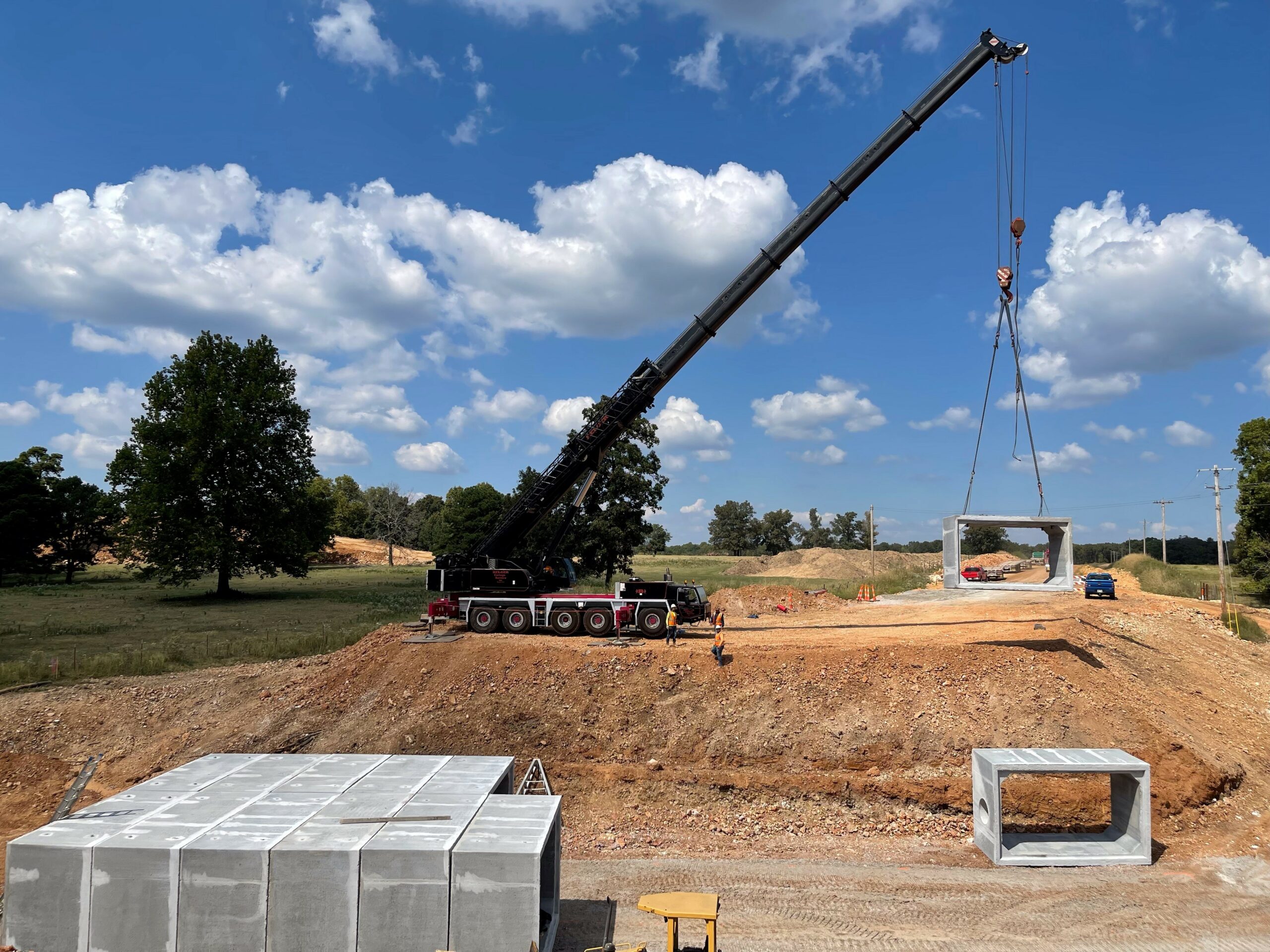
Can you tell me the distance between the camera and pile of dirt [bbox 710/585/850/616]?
36656 mm

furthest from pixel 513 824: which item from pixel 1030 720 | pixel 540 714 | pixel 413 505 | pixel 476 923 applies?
pixel 413 505

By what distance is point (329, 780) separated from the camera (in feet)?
41.6

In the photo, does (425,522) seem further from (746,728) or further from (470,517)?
(746,728)

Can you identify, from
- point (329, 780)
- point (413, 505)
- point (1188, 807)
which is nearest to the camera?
point (329, 780)

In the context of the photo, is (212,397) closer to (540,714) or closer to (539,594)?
(539,594)

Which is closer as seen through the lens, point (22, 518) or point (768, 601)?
point (768, 601)

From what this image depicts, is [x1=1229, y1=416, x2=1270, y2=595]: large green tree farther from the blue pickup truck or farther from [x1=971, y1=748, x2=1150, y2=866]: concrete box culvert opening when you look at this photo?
[x1=971, y1=748, x2=1150, y2=866]: concrete box culvert opening

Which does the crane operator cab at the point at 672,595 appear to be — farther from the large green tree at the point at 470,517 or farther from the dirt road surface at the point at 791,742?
the large green tree at the point at 470,517

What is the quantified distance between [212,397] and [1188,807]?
177 ft

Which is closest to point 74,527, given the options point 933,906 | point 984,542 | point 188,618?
point 188,618

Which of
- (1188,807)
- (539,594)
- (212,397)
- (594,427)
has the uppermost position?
(212,397)

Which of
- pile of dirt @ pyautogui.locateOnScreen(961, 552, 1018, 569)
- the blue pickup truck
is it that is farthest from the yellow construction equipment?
pile of dirt @ pyautogui.locateOnScreen(961, 552, 1018, 569)

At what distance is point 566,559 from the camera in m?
28.7

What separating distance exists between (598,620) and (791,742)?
8.20m
